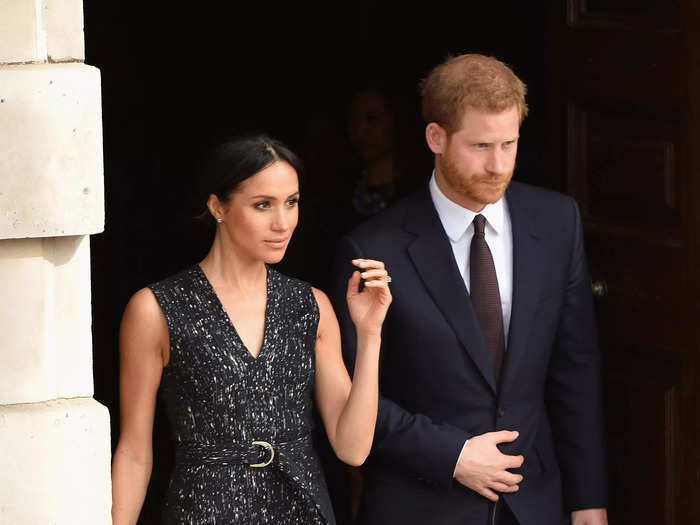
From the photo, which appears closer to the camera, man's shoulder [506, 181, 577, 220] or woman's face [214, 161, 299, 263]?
woman's face [214, 161, 299, 263]

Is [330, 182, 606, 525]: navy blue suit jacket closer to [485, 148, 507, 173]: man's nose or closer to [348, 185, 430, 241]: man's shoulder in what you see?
[348, 185, 430, 241]: man's shoulder

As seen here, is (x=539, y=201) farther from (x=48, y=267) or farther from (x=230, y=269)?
(x=48, y=267)

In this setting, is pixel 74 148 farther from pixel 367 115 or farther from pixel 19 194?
pixel 367 115

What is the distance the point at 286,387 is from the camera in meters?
3.76

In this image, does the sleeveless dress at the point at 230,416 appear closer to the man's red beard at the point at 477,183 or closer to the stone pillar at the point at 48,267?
the stone pillar at the point at 48,267

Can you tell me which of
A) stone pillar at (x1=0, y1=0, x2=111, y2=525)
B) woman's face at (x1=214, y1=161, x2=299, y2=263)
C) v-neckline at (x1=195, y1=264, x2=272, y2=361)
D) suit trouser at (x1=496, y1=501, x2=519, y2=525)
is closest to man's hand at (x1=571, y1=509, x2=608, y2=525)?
suit trouser at (x1=496, y1=501, x2=519, y2=525)

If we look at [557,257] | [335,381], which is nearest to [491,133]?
[557,257]

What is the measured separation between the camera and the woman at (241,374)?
12.0 ft

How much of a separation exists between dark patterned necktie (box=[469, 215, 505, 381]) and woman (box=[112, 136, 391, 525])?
1.50ft

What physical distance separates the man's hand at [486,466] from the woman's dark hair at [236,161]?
0.88 meters

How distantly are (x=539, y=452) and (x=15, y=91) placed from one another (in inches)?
70.8

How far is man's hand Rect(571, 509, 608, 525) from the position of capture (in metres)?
4.27

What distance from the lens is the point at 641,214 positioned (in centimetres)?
467

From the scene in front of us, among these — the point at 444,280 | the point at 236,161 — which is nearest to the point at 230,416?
the point at 236,161
